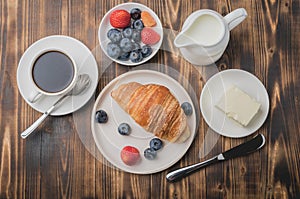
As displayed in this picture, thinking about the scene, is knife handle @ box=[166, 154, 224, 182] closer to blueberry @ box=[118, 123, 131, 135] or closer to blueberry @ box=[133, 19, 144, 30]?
blueberry @ box=[118, 123, 131, 135]

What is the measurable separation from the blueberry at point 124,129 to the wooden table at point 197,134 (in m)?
0.13

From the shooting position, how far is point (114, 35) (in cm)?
167

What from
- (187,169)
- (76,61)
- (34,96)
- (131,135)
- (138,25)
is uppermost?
(138,25)

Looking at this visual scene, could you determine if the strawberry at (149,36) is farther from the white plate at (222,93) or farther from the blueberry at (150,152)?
the blueberry at (150,152)

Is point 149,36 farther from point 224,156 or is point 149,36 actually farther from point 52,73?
point 224,156

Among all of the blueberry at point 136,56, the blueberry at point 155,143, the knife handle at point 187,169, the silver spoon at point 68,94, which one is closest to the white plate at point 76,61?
the silver spoon at point 68,94

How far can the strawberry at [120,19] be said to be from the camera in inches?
65.9

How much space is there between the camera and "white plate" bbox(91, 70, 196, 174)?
1.63 meters

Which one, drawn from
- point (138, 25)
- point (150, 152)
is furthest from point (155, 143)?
point (138, 25)

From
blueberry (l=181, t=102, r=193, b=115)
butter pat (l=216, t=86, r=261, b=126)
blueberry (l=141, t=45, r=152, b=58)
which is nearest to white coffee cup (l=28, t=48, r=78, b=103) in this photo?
blueberry (l=141, t=45, r=152, b=58)

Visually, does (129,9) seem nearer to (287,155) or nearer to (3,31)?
(3,31)

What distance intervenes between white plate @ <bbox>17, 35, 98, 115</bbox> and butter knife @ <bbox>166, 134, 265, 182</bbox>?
353 millimetres

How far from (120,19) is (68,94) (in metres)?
0.28

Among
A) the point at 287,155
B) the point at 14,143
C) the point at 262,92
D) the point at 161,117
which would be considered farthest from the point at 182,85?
the point at 14,143
